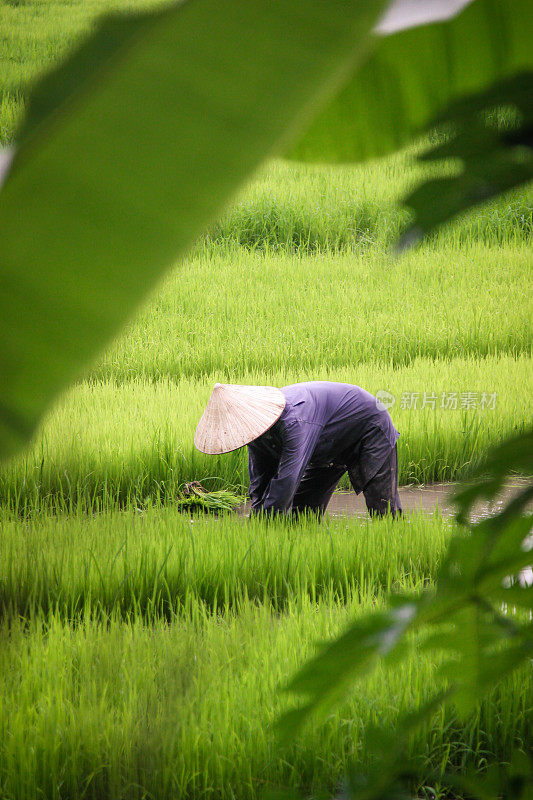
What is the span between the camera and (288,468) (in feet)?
7.53

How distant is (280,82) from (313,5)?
14 mm

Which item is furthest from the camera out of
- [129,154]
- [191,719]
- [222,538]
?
[222,538]

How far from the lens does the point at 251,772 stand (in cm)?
108

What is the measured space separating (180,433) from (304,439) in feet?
2.97

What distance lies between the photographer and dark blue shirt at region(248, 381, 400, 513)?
232 cm

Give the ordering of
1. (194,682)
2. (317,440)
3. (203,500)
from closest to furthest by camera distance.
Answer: (194,682)
(317,440)
(203,500)

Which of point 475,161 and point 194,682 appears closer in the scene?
point 475,161

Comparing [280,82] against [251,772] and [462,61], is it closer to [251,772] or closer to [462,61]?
[462,61]

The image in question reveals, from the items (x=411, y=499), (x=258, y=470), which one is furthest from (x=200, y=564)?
(x=411, y=499)

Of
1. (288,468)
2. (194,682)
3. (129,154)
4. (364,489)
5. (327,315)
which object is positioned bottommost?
(194,682)

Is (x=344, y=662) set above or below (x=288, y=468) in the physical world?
above

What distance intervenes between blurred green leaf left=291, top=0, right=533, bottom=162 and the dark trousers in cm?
225

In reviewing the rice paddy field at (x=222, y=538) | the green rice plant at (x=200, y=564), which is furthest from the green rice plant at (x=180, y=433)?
the green rice plant at (x=200, y=564)

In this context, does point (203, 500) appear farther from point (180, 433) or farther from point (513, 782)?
point (513, 782)
